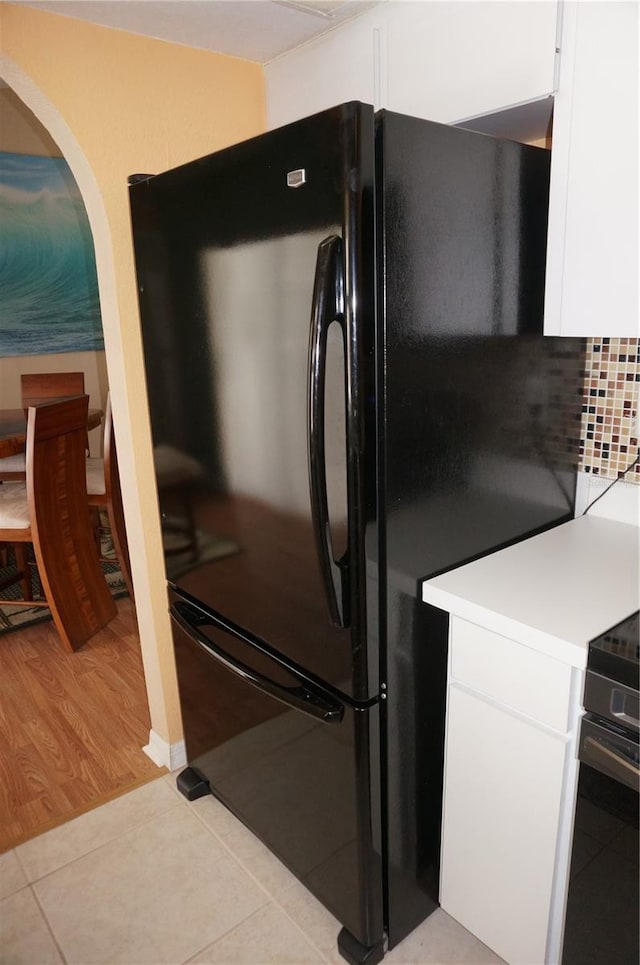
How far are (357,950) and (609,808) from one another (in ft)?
2.45

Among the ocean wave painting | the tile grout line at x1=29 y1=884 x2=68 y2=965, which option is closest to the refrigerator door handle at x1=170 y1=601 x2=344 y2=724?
the tile grout line at x1=29 y1=884 x2=68 y2=965

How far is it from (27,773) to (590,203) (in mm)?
2315

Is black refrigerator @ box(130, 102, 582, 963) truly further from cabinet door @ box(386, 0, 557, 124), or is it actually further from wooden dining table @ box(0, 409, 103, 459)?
wooden dining table @ box(0, 409, 103, 459)

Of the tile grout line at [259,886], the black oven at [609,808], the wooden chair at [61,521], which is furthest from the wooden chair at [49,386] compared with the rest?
the black oven at [609,808]

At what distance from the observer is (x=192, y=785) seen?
2070 mm

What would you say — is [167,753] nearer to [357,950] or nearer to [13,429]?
[357,950]

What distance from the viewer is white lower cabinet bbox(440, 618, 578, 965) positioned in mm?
1270

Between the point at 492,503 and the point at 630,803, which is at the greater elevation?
the point at 492,503

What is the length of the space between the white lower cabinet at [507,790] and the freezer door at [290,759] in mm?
188

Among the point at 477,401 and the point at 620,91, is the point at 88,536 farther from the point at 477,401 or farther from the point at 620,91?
the point at 620,91

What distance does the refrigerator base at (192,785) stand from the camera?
2066 millimetres

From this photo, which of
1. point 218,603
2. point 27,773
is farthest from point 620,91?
point 27,773

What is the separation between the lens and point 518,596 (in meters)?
1.35

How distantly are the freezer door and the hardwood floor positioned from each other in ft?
1.53
